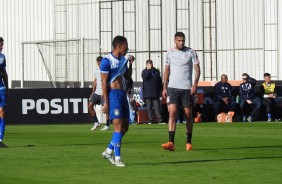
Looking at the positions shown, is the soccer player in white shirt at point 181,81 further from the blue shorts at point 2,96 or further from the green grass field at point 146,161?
the blue shorts at point 2,96

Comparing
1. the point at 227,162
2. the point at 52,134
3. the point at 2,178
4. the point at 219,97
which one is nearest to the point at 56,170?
the point at 2,178

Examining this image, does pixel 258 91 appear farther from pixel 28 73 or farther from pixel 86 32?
pixel 86 32

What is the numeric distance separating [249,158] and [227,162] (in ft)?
2.81

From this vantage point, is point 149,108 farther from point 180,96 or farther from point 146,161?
point 146,161

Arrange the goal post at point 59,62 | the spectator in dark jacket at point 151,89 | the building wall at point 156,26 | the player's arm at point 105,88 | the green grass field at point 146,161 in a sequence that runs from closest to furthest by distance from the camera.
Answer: the green grass field at point 146,161, the player's arm at point 105,88, the spectator in dark jacket at point 151,89, the goal post at point 59,62, the building wall at point 156,26

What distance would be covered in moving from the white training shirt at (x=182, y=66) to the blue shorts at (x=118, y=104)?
3557mm

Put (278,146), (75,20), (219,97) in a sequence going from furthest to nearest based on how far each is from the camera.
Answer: (75,20) < (219,97) < (278,146)

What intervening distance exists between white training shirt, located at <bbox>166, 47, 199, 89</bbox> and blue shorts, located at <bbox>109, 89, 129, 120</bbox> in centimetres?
356

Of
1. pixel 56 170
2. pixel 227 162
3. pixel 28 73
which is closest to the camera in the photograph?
pixel 56 170

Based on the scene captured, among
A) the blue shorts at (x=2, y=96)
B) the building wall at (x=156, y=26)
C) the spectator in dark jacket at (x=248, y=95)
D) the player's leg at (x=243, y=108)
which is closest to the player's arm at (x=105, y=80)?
the blue shorts at (x=2, y=96)

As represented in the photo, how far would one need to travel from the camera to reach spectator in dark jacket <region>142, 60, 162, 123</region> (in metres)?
33.7

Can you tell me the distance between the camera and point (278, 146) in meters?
18.9

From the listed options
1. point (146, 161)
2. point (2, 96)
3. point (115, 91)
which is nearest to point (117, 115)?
point (115, 91)

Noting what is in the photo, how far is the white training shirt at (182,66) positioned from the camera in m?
18.3
